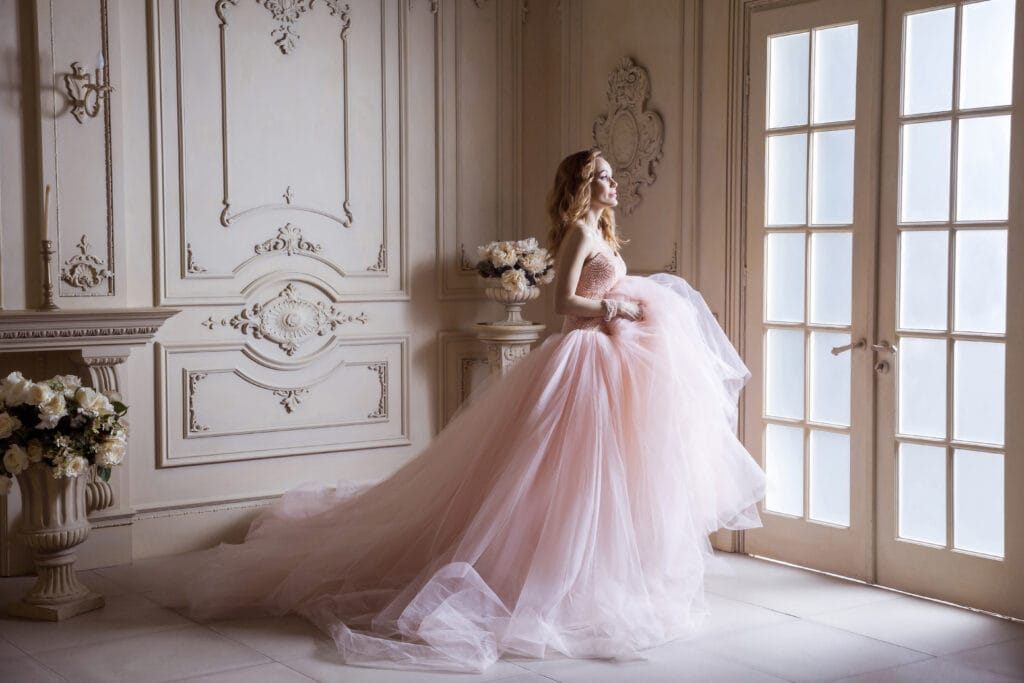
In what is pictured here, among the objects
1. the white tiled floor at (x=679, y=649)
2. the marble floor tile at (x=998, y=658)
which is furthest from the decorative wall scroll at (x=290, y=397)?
the marble floor tile at (x=998, y=658)

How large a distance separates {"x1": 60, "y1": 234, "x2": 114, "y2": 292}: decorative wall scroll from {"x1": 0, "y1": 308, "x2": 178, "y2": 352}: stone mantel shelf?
218 millimetres

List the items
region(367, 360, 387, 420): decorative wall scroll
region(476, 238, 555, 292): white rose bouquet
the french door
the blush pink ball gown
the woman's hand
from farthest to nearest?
region(367, 360, 387, 420): decorative wall scroll < region(476, 238, 555, 292): white rose bouquet < the woman's hand < the french door < the blush pink ball gown

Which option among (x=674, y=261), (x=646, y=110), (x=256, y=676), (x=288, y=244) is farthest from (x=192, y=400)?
(x=646, y=110)

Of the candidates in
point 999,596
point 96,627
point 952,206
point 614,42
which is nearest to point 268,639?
point 96,627

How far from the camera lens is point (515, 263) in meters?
5.66

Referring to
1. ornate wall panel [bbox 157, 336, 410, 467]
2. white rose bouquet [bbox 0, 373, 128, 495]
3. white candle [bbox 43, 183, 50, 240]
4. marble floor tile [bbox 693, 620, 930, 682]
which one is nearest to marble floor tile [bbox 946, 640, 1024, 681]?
marble floor tile [bbox 693, 620, 930, 682]

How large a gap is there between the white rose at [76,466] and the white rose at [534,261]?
2359mm

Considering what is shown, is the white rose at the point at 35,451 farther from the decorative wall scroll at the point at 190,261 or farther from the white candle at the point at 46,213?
the decorative wall scroll at the point at 190,261

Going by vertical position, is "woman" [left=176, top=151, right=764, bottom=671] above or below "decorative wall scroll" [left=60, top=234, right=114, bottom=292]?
below

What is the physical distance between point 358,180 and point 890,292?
105 inches

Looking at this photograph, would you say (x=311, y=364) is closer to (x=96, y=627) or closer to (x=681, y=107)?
(x=96, y=627)

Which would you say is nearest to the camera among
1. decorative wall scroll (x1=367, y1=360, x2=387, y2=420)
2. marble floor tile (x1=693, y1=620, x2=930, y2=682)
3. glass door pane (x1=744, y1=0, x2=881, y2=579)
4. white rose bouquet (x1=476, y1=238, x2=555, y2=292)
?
marble floor tile (x1=693, y1=620, x2=930, y2=682)

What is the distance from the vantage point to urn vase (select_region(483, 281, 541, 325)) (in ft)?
18.7

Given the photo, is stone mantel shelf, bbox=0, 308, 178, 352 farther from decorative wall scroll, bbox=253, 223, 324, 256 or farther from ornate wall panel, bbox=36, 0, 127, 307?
decorative wall scroll, bbox=253, 223, 324, 256
